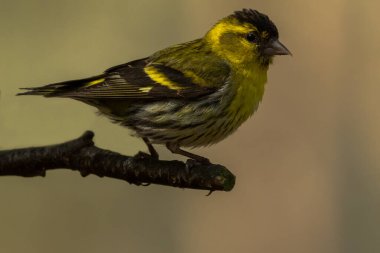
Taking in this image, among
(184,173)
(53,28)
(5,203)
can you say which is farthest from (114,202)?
(184,173)

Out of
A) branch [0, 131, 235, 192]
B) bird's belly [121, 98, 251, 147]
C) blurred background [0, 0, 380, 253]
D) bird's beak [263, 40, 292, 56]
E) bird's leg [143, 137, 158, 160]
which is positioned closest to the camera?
→ branch [0, 131, 235, 192]

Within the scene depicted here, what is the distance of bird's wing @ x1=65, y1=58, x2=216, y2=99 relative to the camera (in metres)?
4.17

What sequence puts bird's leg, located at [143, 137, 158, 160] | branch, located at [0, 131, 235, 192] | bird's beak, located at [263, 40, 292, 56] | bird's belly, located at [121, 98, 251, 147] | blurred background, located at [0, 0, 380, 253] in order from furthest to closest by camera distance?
blurred background, located at [0, 0, 380, 253]
bird's beak, located at [263, 40, 292, 56]
bird's belly, located at [121, 98, 251, 147]
bird's leg, located at [143, 137, 158, 160]
branch, located at [0, 131, 235, 192]

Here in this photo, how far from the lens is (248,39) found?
14.4ft

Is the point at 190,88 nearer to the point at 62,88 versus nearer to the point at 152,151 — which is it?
the point at 152,151

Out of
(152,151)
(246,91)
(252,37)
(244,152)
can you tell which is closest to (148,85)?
(152,151)

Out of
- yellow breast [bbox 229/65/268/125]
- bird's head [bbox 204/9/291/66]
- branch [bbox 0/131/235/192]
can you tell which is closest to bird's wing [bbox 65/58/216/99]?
yellow breast [bbox 229/65/268/125]

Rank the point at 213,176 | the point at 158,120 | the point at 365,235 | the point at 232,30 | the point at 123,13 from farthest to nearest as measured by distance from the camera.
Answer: the point at 123,13 < the point at 365,235 < the point at 232,30 < the point at 158,120 < the point at 213,176

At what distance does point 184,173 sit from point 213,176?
5.8 inches

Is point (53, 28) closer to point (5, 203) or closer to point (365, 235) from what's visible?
point (5, 203)

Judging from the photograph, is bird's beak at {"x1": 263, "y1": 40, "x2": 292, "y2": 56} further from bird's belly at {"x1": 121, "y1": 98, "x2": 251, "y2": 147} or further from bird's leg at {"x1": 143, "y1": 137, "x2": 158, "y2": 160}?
bird's leg at {"x1": 143, "y1": 137, "x2": 158, "y2": 160}

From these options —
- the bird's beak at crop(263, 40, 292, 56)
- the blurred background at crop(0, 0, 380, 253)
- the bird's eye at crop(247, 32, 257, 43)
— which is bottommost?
the blurred background at crop(0, 0, 380, 253)

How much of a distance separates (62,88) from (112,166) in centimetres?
63

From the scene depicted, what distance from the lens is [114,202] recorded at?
21.1ft
